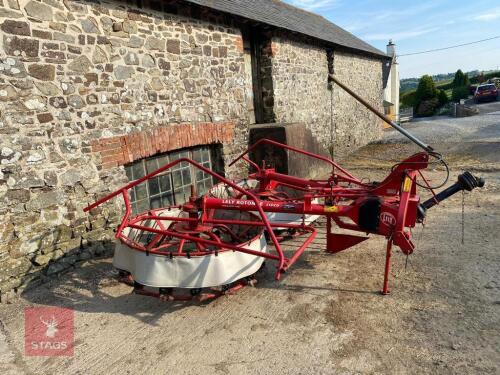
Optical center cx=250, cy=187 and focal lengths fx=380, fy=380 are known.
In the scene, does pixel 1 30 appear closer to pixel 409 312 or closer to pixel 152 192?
pixel 152 192

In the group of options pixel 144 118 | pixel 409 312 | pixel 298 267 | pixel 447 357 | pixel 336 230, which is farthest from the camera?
pixel 336 230

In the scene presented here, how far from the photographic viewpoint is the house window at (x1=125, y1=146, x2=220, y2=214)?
572cm

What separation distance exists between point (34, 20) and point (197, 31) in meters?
2.83

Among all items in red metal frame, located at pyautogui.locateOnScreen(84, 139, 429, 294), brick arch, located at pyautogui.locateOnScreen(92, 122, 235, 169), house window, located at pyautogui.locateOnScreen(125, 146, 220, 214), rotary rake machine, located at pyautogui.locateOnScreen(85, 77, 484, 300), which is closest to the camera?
rotary rake machine, located at pyautogui.locateOnScreen(85, 77, 484, 300)

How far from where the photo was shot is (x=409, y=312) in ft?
11.6

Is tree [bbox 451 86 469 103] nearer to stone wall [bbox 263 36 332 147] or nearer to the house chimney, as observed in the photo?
the house chimney

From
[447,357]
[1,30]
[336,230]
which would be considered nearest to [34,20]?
[1,30]

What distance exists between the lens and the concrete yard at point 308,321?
297 cm

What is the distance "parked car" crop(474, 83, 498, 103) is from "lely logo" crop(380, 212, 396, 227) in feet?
112

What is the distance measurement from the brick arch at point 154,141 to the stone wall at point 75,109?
0.06ft

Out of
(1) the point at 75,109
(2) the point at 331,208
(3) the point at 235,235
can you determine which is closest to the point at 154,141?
(1) the point at 75,109

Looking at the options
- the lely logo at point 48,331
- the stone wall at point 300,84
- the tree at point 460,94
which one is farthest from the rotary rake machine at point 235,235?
the tree at point 460,94

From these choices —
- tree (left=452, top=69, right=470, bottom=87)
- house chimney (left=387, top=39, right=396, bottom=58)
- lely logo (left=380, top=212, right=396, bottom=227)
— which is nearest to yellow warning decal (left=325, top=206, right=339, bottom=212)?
lely logo (left=380, top=212, right=396, bottom=227)

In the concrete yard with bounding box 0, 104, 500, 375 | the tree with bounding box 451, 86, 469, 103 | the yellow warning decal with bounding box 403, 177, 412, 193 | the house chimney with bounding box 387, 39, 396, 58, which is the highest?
the house chimney with bounding box 387, 39, 396, 58
